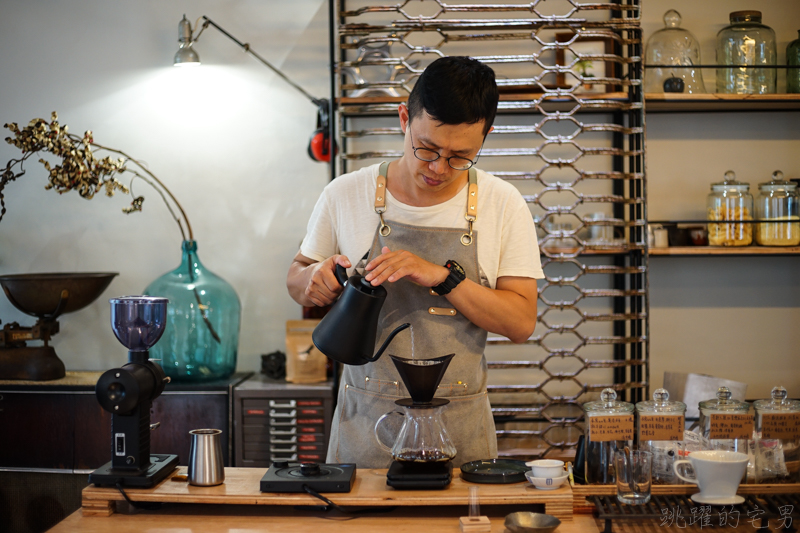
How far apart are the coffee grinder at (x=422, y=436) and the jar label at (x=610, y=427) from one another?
13.0 inches

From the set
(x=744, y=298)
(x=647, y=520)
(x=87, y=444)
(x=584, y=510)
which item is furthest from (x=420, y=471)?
(x=744, y=298)

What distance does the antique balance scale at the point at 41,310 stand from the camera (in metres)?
3.17

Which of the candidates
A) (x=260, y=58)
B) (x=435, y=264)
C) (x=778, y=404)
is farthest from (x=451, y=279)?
(x=260, y=58)

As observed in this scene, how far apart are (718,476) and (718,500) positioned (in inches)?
2.0

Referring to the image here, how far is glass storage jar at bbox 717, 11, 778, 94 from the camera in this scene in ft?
11.0

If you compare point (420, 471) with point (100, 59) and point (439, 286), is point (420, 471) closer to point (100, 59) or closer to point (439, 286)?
point (439, 286)

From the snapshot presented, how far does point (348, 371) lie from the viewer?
1996 mm

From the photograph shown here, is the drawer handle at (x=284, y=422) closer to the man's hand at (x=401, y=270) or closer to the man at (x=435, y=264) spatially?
the man at (x=435, y=264)

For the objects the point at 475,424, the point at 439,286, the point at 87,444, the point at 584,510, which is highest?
the point at 439,286

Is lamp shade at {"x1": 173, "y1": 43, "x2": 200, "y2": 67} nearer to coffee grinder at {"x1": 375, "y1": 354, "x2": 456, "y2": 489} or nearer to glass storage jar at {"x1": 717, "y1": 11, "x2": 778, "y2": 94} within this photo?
coffee grinder at {"x1": 375, "y1": 354, "x2": 456, "y2": 489}

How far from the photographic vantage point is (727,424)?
1.59 metres

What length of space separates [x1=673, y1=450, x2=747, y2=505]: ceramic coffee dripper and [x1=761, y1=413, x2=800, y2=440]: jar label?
0.13 metres

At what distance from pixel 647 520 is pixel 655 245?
2.16m

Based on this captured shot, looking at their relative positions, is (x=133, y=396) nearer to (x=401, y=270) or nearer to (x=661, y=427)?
(x=401, y=270)
